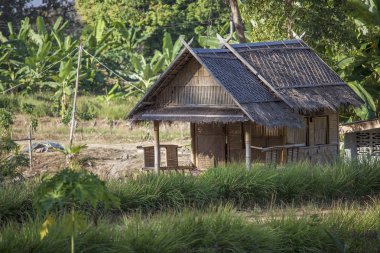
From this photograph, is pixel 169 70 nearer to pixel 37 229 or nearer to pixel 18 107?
pixel 37 229

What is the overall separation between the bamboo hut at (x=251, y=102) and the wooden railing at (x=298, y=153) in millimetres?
23

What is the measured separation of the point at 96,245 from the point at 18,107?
24193mm

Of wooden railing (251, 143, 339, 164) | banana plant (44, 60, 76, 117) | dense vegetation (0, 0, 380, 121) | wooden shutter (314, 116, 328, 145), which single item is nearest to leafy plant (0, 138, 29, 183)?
wooden railing (251, 143, 339, 164)

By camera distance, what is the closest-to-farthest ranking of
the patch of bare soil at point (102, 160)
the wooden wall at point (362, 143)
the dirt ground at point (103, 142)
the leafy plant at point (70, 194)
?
the leafy plant at point (70, 194), the wooden wall at point (362, 143), the patch of bare soil at point (102, 160), the dirt ground at point (103, 142)

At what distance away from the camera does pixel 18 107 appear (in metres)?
34.3

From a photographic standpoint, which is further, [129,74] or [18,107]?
[129,74]

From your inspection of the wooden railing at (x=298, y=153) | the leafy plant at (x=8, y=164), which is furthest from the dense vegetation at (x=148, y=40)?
the leafy plant at (x=8, y=164)

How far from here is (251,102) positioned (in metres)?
19.8

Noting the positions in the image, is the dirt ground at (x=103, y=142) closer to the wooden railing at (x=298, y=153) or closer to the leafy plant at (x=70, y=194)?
the wooden railing at (x=298, y=153)

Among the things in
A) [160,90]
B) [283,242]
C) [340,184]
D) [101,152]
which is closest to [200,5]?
[101,152]

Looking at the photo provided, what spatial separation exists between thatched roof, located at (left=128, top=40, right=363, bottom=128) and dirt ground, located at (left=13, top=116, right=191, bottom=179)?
3047mm

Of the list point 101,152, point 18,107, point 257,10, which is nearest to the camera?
point 257,10

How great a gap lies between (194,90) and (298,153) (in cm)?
290

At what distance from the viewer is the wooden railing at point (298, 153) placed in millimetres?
20562
